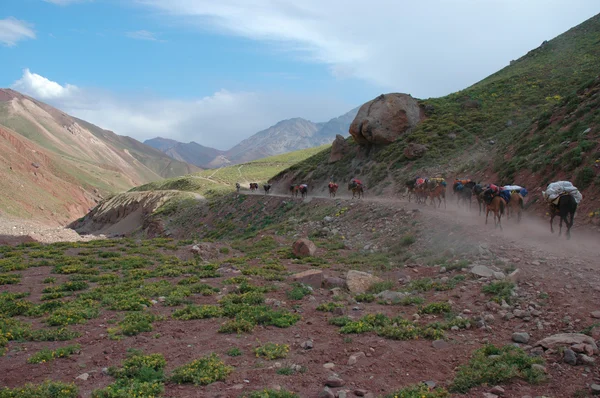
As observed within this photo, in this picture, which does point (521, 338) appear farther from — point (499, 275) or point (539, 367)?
point (499, 275)

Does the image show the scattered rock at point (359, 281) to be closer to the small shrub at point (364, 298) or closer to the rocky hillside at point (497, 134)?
the small shrub at point (364, 298)

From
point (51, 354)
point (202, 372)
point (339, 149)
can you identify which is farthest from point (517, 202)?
point (339, 149)

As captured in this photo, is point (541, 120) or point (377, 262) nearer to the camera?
point (377, 262)

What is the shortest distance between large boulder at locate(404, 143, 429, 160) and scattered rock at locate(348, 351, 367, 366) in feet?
103

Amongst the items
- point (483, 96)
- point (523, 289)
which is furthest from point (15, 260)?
point (483, 96)

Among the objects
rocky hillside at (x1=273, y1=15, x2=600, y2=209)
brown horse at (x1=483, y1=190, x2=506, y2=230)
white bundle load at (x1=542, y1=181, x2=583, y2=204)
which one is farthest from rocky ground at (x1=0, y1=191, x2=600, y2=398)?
rocky hillside at (x1=273, y1=15, x2=600, y2=209)

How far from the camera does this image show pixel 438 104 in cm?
4741

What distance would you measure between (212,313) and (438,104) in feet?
143

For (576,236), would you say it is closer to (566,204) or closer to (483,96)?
(566,204)

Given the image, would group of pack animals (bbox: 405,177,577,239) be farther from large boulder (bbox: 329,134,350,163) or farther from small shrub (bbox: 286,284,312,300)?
large boulder (bbox: 329,134,350,163)

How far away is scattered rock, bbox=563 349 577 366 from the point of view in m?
6.53

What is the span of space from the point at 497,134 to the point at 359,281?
3082 centimetres

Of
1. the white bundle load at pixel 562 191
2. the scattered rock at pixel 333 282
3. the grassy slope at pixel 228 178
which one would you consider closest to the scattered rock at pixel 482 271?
the scattered rock at pixel 333 282

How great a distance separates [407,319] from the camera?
9.30 meters
